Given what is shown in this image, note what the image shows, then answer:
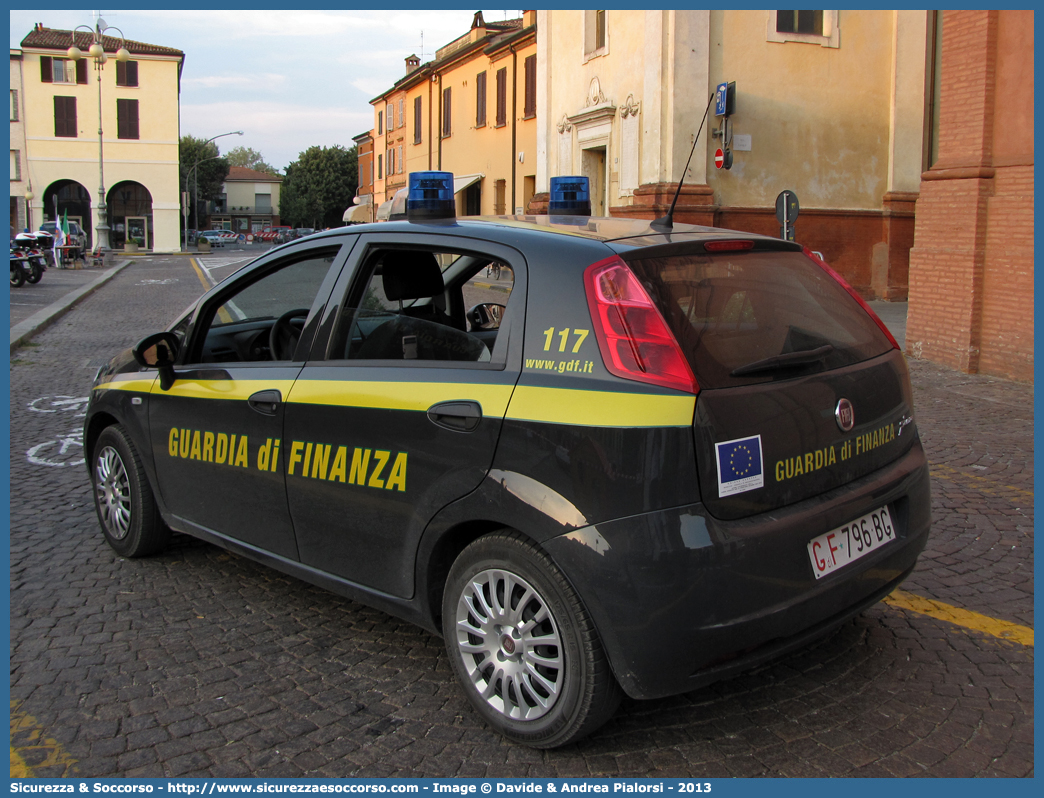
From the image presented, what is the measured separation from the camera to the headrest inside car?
137 inches

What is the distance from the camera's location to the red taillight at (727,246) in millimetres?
2957

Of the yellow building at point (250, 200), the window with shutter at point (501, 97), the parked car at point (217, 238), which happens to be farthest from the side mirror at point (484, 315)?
the yellow building at point (250, 200)

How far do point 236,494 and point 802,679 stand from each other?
2260 mm

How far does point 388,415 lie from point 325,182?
90.6m

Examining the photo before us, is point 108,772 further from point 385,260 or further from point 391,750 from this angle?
point 385,260

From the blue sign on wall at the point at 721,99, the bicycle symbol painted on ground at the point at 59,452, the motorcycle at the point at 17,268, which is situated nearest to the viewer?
the bicycle symbol painted on ground at the point at 59,452

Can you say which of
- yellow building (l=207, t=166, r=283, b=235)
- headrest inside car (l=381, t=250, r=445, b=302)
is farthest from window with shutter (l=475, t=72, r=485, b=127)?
yellow building (l=207, t=166, r=283, b=235)

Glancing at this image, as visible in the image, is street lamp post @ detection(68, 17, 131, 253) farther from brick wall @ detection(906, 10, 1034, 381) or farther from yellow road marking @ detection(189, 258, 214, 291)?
brick wall @ detection(906, 10, 1034, 381)

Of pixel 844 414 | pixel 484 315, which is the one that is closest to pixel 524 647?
pixel 844 414

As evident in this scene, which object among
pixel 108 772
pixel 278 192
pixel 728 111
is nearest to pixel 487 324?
pixel 108 772

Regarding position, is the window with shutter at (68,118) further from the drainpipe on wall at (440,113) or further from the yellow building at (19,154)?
the drainpipe on wall at (440,113)

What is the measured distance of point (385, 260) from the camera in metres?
3.46

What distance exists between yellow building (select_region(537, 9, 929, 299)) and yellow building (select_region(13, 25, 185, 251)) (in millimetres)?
42682

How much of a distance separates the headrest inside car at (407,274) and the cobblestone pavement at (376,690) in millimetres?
1332
